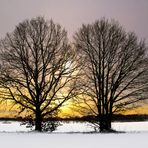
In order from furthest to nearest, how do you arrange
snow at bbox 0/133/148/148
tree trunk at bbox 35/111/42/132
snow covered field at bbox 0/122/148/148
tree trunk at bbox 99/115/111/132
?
tree trunk at bbox 99/115/111/132, tree trunk at bbox 35/111/42/132, snow covered field at bbox 0/122/148/148, snow at bbox 0/133/148/148

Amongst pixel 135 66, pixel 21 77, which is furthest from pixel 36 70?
pixel 135 66

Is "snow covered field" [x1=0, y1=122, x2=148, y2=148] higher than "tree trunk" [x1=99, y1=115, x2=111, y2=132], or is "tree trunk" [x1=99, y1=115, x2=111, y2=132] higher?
"tree trunk" [x1=99, y1=115, x2=111, y2=132]

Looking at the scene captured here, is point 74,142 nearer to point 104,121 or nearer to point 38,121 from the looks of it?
point 38,121

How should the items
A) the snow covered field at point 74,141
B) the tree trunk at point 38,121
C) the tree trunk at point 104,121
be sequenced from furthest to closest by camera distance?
the tree trunk at point 104,121
the tree trunk at point 38,121
the snow covered field at point 74,141

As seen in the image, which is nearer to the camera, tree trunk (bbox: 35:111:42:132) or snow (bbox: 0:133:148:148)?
snow (bbox: 0:133:148:148)

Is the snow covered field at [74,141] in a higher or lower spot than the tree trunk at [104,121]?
lower

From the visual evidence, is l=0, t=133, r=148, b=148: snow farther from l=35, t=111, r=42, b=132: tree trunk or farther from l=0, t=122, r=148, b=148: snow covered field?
l=35, t=111, r=42, b=132: tree trunk

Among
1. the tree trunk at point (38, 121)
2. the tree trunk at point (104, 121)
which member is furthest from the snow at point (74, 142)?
the tree trunk at point (104, 121)

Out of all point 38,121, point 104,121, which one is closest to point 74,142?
point 38,121

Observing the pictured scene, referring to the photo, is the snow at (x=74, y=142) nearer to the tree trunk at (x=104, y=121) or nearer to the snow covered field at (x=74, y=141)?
the snow covered field at (x=74, y=141)

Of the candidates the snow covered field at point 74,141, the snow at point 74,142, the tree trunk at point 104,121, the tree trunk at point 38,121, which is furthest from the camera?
the tree trunk at point 104,121

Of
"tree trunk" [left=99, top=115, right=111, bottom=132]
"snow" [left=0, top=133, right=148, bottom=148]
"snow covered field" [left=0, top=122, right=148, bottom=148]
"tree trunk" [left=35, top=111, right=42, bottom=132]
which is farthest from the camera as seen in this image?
"tree trunk" [left=99, top=115, right=111, bottom=132]

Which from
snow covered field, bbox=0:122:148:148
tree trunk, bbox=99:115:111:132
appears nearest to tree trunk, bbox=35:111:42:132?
tree trunk, bbox=99:115:111:132

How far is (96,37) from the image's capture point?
4238 cm
